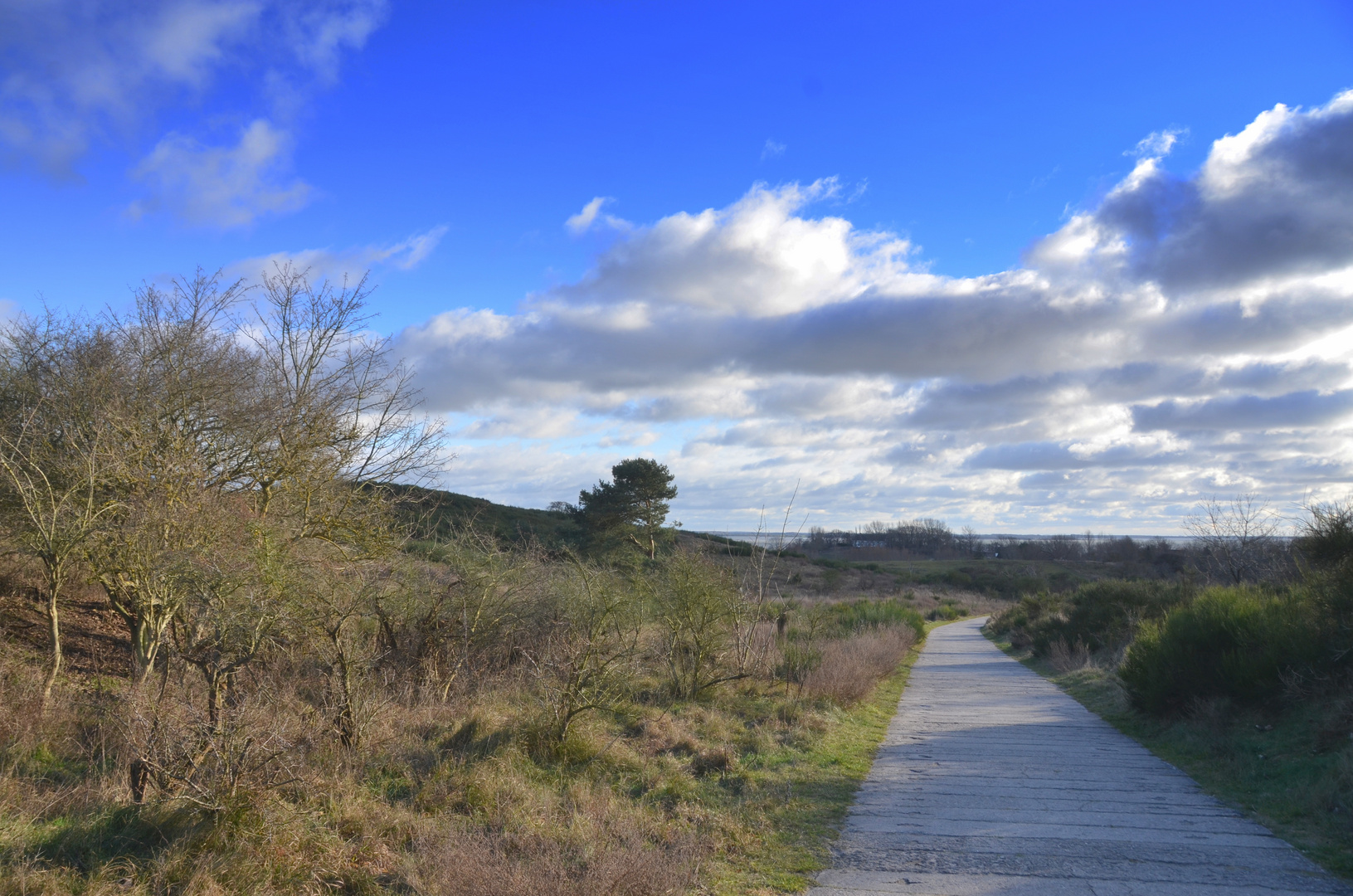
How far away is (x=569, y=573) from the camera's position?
12.5 metres

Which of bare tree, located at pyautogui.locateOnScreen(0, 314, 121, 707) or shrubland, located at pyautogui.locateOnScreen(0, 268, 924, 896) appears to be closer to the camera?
shrubland, located at pyautogui.locateOnScreen(0, 268, 924, 896)

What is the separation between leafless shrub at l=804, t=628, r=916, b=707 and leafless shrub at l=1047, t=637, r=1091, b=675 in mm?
4052

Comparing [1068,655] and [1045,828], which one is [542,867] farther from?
[1068,655]

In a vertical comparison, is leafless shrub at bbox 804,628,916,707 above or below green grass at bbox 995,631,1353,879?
below

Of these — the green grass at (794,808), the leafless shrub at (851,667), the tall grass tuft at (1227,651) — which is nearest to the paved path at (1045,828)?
the green grass at (794,808)

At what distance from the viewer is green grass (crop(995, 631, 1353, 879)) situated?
230 inches

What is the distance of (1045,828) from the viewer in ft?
20.0

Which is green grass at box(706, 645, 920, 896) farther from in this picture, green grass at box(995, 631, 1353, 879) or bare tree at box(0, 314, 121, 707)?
bare tree at box(0, 314, 121, 707)

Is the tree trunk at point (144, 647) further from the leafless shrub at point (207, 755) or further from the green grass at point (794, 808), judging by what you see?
the green grass at point (794, 808)

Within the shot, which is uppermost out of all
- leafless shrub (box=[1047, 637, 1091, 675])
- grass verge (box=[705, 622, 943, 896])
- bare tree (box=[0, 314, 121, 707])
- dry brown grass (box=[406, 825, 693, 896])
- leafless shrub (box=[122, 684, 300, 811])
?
bare tree (box=[0, 314, 121, 707])

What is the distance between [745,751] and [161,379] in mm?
9832

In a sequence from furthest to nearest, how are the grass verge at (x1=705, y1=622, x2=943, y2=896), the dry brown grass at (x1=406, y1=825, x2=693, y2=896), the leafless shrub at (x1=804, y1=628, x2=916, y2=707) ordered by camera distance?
the leafless shrub at (x1=804, y1=628, x2=916, y2=707), the grass verge at (x1=705, y1=622, x2=943, y2=896), the dry brown grass at (x1=406, y1=825, x2=693, y2=896)

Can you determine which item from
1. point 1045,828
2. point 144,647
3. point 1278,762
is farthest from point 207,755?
point 1278,762

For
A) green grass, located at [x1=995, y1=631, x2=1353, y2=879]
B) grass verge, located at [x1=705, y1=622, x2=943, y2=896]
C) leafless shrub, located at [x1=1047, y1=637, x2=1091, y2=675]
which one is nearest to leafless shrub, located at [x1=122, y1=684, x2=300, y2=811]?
grass verge, located at [x1=705, y1=622, x2=943, y2=896]
